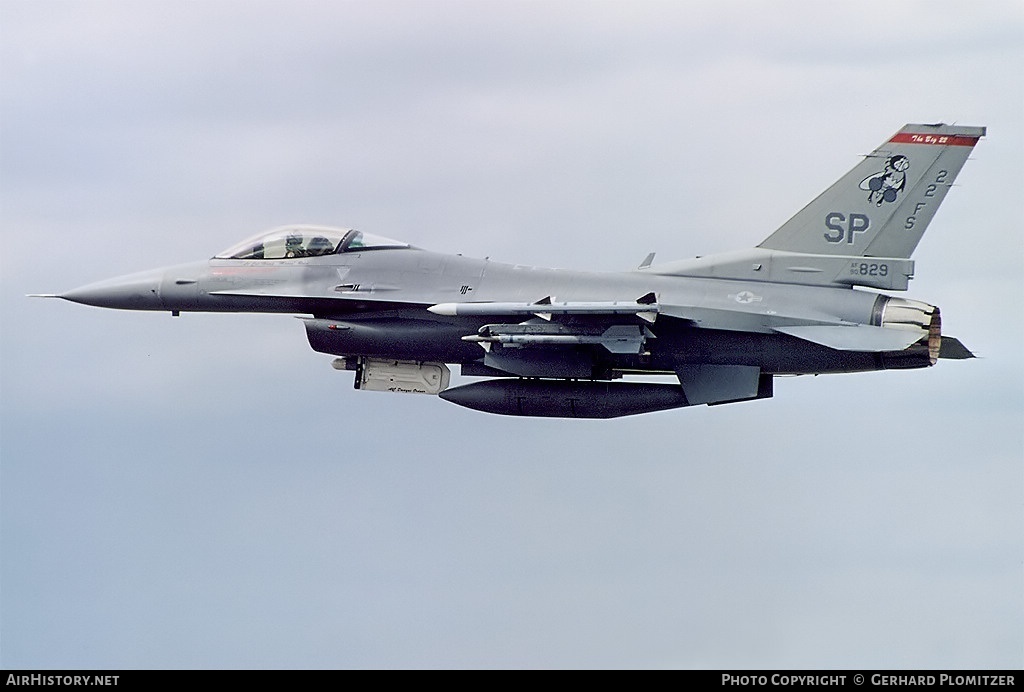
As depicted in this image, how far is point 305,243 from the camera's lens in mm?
32094

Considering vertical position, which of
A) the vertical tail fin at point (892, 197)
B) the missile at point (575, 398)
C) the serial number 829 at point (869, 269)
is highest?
the vertical tail fin at point (892, 197)

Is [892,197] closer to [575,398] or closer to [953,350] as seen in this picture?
[953,350]

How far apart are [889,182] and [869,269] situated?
57.9 inches

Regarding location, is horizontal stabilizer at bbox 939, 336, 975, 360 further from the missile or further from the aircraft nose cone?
the aircraft nose cone

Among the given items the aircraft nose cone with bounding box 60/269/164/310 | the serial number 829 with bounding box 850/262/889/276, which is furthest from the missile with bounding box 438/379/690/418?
the aircraft nose cone with bounding box 60/269/164/310

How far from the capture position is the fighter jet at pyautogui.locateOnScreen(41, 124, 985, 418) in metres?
29.5

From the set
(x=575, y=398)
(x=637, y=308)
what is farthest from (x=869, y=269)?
(x=575, y=398)

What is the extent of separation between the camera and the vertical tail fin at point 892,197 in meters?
30.0

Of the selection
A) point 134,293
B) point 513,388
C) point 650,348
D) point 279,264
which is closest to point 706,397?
point 650,348

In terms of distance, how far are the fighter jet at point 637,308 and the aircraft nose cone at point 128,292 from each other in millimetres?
915

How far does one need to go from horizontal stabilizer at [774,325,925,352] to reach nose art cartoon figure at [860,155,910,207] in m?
2.25

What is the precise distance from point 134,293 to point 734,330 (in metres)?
10.3

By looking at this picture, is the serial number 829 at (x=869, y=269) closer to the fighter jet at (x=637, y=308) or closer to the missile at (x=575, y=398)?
the fighter jet at (x=637, y=308)

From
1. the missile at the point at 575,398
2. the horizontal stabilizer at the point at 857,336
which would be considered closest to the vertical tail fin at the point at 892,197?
the horizontal stabilizer at the point at 857,336
